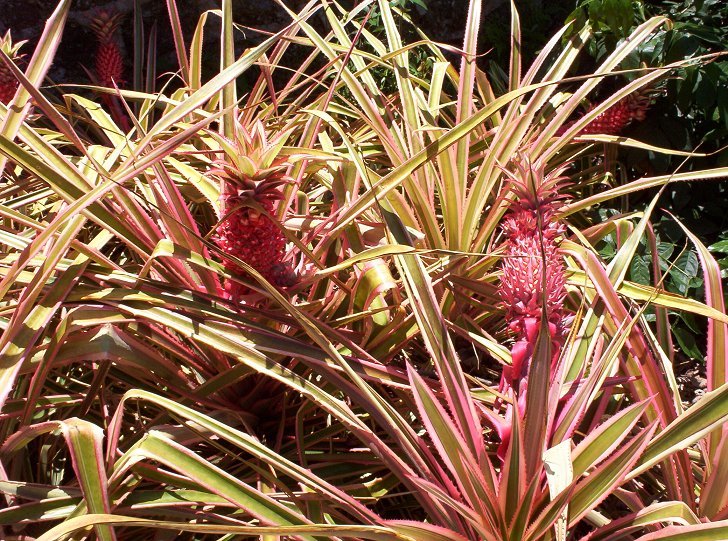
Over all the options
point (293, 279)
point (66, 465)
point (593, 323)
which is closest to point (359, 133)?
point (293, 279)

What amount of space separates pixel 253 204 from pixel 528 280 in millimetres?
395

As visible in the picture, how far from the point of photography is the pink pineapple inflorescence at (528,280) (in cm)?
94

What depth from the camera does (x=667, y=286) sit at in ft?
5.11

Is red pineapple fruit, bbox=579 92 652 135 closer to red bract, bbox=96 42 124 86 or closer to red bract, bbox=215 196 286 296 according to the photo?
red bract, bbox=215 196 286 296

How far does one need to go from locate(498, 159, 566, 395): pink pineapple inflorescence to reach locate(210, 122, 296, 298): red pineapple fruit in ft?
1.10

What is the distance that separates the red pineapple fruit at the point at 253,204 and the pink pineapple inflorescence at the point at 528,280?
336mm

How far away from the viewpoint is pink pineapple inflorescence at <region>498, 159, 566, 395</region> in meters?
0.94

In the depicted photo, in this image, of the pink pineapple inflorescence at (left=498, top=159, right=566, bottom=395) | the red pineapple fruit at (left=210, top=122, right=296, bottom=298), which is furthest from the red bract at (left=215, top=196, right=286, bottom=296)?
the pink pineapple inflorescence at (left=498, top=159, right=566, bottom=395)

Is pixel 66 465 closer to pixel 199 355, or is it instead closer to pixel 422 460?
pixel 199 355

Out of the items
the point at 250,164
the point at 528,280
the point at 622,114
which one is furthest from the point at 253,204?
the point at 622,114

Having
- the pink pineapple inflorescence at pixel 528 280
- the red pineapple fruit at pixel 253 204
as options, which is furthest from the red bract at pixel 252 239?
the pink pineapple inflorescence at pixel 528 280

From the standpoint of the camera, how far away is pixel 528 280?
94 centimetres

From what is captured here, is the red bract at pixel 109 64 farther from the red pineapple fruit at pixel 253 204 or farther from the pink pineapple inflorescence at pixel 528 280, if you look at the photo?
the pink pineapple inflorescence at pixel 528 280

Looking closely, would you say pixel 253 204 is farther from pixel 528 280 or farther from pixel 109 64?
pixel 109 64
